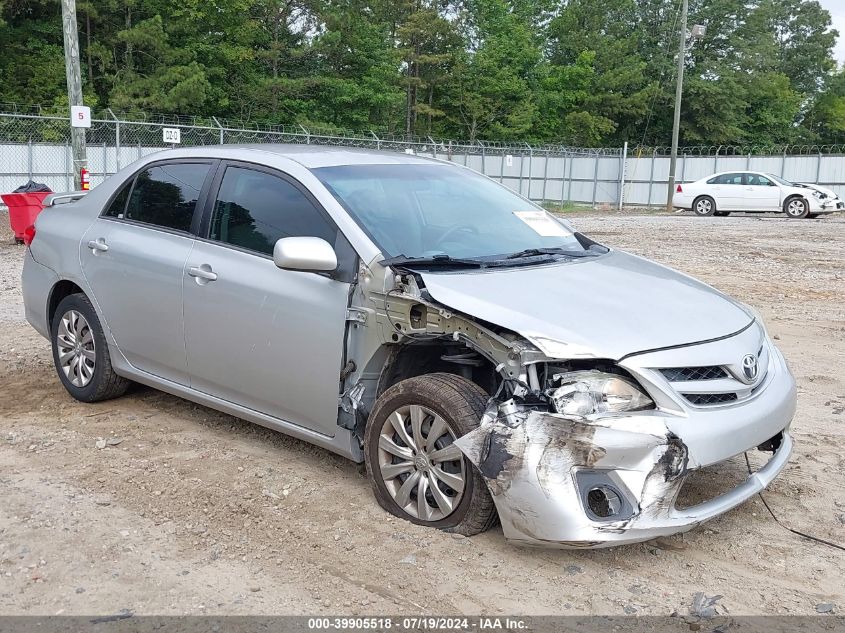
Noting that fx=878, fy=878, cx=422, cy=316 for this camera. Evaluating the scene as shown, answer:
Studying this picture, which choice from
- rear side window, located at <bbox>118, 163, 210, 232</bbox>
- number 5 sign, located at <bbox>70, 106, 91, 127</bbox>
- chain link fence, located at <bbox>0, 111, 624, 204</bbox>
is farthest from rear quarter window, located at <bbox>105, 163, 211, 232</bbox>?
number 5 sign, located at <bbox>70, 106, 91, 127</bbox>

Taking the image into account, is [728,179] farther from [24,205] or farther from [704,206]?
[24,205]

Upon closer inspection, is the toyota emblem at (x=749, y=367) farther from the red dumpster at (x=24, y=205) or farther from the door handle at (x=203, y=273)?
the red dumpster at (x=24, y=205)

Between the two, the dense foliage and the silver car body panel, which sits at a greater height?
the dense foliage

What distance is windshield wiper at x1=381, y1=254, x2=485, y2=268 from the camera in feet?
12.7

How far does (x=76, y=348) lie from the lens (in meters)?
5.55

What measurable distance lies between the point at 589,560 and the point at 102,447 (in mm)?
2762

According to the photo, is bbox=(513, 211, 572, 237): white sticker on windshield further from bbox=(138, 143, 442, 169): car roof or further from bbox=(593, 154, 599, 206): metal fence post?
bbox=(593, 154, 599, 206): metal fence post

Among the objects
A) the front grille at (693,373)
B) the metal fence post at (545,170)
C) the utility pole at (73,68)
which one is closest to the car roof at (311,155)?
the front grille at (693,373)

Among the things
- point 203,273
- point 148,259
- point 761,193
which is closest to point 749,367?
point 203,273

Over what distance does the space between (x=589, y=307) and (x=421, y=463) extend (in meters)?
0.95

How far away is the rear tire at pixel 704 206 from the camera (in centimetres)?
2845

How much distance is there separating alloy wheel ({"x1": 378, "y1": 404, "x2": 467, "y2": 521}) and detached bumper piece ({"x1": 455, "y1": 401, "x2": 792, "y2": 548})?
31 cm

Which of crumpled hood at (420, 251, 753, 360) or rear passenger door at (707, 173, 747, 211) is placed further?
rear passenger door at (707, 173, 747, 211)

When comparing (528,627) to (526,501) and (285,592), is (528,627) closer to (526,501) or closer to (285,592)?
(526,501)
